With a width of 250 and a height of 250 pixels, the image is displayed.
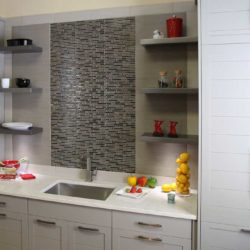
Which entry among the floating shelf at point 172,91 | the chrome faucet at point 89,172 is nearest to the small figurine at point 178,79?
the floating shelf at point 172,91

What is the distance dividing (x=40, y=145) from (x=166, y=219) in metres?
1.50

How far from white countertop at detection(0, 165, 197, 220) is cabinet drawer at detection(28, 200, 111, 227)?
0.05 meters

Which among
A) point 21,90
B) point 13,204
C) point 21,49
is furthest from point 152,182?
point 21,49

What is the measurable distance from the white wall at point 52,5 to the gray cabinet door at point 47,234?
1844 millimetres

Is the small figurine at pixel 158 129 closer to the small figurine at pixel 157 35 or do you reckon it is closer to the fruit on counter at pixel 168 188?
the fruit on counter at pixel 168 188

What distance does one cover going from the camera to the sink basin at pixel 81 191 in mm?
2734

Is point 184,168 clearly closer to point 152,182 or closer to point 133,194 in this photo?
point 152,182

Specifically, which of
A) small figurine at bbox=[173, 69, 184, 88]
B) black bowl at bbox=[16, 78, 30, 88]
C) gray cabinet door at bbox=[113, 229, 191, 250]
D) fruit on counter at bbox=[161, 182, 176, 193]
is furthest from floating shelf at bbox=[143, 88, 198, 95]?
black bowl at bbox=[16, 78, 30, 88]

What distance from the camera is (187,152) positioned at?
8.55 ft

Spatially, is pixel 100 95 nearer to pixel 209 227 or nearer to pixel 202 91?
pixel 202 91

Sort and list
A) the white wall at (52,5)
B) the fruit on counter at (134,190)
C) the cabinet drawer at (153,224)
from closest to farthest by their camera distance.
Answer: the cabinet drawer at (153,224) → the fruit on counter at (134,190) → the white wall at (52,5)

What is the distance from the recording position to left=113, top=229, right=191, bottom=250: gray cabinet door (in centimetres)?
211

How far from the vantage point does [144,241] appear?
2184mm

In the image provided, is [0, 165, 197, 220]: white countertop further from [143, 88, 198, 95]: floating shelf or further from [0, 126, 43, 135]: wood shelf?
[143, 88, 198, 95]: floating shelf
